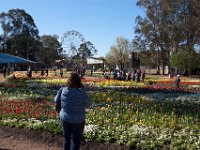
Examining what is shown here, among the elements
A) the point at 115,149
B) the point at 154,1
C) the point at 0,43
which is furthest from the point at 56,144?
the point at 0,43

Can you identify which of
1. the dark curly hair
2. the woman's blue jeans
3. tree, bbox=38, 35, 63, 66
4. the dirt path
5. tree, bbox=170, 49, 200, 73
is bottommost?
the dirt path

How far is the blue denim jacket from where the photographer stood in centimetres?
707

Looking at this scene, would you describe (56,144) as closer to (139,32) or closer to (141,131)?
(141,131)

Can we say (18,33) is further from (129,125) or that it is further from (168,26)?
(129,125)

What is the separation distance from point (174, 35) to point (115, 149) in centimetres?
5482

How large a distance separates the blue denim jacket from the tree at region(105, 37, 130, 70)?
91475mm

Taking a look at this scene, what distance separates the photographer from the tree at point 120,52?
99.2m

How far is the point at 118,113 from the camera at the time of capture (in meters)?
12.1

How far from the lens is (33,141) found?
10.0m

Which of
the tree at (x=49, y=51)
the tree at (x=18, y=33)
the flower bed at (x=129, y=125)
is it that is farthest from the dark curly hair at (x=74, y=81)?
the tree at (x=49, y=51)

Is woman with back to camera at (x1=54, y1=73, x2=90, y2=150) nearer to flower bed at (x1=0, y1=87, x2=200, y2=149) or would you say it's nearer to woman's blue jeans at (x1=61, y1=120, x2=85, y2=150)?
woman's blue jeans at (x1=61, y1=120, x2=85, y2=150)

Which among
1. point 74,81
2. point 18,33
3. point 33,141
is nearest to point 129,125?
point 33,141

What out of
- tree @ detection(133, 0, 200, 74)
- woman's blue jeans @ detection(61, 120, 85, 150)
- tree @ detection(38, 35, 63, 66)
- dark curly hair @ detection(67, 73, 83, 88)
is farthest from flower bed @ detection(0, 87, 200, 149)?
tree @ detection(38, 35, 63, 66)

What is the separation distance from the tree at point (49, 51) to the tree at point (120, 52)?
19.6 meters
